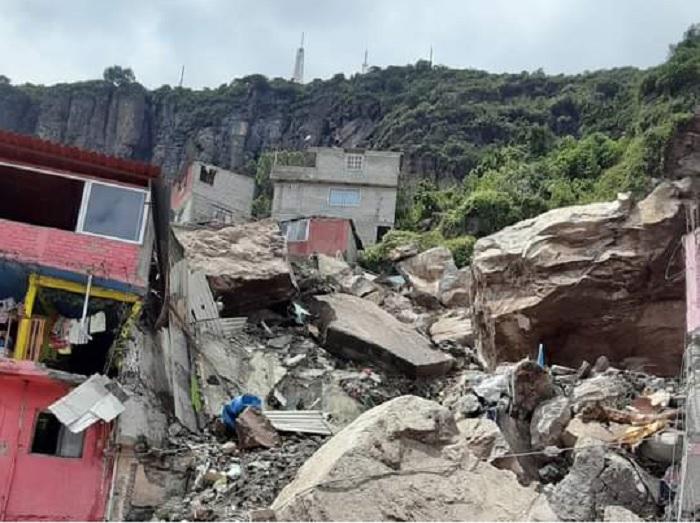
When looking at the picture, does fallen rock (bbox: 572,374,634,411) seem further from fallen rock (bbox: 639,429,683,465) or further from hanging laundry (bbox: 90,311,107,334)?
hanging laundry (bbox: 90,311,107,334)

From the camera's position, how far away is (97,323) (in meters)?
14.9

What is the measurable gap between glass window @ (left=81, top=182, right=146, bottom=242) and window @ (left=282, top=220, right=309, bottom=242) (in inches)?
771

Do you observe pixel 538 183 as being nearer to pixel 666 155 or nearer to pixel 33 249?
pixel 666 155

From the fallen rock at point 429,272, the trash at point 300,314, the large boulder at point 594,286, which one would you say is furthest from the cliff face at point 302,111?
the large boulder at point 594,286

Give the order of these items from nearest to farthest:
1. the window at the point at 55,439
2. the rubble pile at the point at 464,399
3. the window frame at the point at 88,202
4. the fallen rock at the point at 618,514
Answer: the fallen rock at the point at 618,514, the rubble pile at the point at 464,399, the window at the point at 55,439, the window frame at the point at 88,202

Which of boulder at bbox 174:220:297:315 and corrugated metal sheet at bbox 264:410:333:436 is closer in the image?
corrugated metal sheet at bbox 264:410:333:436

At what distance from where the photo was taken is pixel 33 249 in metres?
14.4

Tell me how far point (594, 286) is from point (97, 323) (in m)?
9.58

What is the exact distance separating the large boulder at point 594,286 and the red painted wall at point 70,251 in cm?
804

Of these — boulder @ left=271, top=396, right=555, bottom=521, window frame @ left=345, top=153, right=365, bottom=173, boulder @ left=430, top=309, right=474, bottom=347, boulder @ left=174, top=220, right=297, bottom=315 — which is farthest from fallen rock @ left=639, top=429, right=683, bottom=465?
window frame @ left=345, top=153, right=365, bottom=173

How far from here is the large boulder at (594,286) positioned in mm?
17609

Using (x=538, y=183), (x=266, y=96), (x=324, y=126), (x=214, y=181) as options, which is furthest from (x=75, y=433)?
(x=266, y=96)

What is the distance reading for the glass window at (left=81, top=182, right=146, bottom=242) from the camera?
15.0 meters

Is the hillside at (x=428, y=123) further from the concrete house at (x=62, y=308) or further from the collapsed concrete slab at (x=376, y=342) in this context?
the concrete house at (x=62, y=308)
